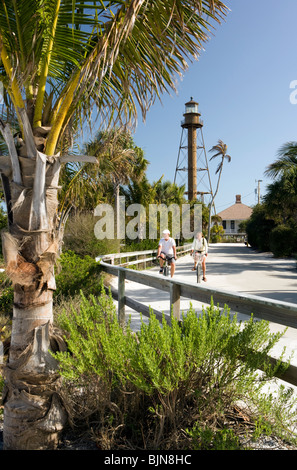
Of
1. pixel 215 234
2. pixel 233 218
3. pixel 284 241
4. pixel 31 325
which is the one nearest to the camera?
pixel 31 325

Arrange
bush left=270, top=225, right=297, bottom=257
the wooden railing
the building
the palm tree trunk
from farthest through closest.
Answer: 1. the building
2. bush left=270, top=225, right=297, bottom=257
3. the palm tree trunk
4. the wooden railing

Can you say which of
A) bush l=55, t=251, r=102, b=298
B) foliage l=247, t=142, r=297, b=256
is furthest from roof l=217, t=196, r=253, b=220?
bush l=55, t=251, r=102, b=298

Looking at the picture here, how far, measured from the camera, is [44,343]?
10.7ft

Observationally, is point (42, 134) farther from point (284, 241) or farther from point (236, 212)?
point (236, 212)

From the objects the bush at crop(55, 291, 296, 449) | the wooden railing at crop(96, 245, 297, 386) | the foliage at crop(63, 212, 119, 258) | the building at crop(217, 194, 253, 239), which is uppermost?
the building at crop(217, 194, 253, 239)

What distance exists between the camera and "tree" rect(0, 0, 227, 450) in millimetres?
3197

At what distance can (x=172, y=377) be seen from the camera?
281 cm

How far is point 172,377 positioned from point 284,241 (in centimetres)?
2620

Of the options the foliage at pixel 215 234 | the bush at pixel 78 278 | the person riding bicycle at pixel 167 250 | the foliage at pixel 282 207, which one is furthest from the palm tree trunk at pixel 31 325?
the foliage at pixel 215 234

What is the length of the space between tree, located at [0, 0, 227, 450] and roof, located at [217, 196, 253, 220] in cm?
7850

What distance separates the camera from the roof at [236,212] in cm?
8106

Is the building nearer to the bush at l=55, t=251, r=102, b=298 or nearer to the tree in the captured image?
the bush at l=55, t=251, r=102, b=298

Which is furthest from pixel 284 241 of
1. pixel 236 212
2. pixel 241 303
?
pixel 236 212

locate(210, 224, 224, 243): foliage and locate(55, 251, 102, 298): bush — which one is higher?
locate(210, 224, 224, 243): foliage
